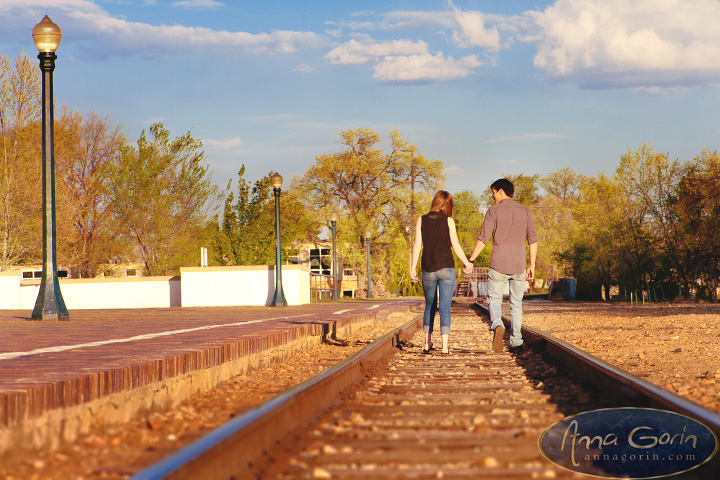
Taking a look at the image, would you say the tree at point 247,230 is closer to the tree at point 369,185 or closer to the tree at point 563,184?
the tree at point 369,185

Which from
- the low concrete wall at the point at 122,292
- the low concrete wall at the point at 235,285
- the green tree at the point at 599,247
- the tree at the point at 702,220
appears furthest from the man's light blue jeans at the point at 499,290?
the green tree at the point at 599,247

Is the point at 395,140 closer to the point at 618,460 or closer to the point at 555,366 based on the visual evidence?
the point at 555,366

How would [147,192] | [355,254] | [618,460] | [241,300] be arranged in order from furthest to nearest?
1. [355,254]
2. [147,192]
3. [241,300]
4. [618,460]

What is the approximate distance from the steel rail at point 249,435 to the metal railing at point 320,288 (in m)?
31.2

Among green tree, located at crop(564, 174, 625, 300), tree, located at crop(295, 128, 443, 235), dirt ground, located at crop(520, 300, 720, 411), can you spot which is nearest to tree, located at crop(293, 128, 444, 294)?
tree, located at crop(295, 128, 443, 235)

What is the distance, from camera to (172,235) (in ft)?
144

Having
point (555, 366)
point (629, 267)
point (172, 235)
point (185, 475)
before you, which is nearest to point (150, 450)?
point (185, 475)

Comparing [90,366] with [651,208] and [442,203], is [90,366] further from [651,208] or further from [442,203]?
[651,208]

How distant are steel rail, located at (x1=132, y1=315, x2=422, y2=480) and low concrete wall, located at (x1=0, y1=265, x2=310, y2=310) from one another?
73.3 ft

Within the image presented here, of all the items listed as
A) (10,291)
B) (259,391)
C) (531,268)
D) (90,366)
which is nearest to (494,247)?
(531,268)

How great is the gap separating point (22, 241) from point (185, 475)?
36205 millimetres

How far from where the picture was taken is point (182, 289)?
28250mm

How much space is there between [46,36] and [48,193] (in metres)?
2.95

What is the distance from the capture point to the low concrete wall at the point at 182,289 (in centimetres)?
2817
